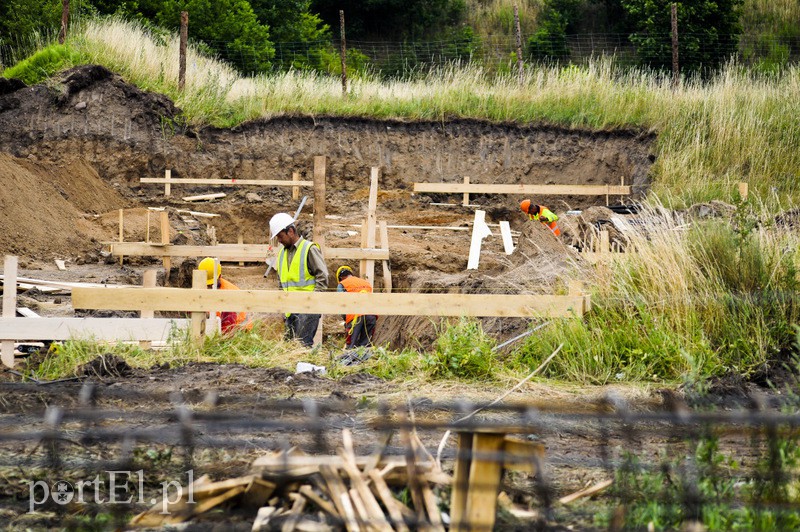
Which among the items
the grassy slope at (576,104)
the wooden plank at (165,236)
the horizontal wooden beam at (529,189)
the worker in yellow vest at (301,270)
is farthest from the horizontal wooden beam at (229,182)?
the worker in yellow vest at (301,270)

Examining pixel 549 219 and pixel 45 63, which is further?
pixel 45 63

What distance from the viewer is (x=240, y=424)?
2.71m

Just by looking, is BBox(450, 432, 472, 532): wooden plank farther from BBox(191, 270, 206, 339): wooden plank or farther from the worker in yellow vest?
the worker in yellow vest

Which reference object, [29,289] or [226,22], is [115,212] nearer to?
[29,289]

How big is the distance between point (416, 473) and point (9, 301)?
638cm

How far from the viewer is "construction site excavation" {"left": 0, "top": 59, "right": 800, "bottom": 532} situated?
3391 mm

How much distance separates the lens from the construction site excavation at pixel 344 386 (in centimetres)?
339

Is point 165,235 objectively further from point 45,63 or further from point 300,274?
point 45,63

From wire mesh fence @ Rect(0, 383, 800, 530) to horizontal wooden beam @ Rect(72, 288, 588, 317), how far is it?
8.34 feet

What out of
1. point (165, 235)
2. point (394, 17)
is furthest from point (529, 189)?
point (394, 17)

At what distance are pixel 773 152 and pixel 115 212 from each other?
53.9ft

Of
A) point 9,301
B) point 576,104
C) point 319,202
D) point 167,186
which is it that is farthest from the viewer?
point 576,104

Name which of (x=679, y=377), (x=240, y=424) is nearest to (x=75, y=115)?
(x=679, y=377)

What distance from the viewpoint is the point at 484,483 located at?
316cm
